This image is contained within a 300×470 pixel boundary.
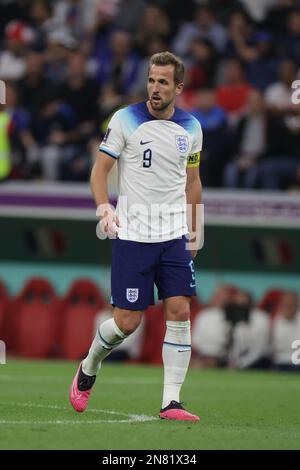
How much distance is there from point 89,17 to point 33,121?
8.60 ft

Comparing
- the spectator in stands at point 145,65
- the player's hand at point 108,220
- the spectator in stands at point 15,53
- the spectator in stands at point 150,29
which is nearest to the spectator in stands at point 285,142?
the spectator in stands at point 145,65

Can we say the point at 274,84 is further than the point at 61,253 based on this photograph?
No

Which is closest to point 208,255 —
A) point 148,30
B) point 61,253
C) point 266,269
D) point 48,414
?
point 266,269

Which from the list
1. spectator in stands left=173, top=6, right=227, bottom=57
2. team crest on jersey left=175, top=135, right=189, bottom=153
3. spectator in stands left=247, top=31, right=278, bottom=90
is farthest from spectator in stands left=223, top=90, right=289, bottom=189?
team crest on jersey left=175, top=135, right=189, bottom=153

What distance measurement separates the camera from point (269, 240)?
18531 mm

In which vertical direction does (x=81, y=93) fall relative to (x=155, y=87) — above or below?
below

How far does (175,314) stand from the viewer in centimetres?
903

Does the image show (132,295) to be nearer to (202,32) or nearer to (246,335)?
(246,335)

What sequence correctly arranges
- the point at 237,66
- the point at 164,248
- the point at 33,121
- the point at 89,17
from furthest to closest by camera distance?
the point at 89,17 < the point at 33,121 < the point at 237,66 < the point at 164,248

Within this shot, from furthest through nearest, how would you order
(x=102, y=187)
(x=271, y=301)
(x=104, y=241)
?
(x=104, y=241), (x=271, y=301), (x=102, y=187)

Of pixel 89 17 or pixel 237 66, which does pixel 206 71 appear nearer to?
pixel 237 66

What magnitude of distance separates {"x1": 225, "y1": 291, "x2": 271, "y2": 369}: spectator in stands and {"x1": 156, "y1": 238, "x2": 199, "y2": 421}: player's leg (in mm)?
8192

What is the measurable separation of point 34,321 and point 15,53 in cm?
452
